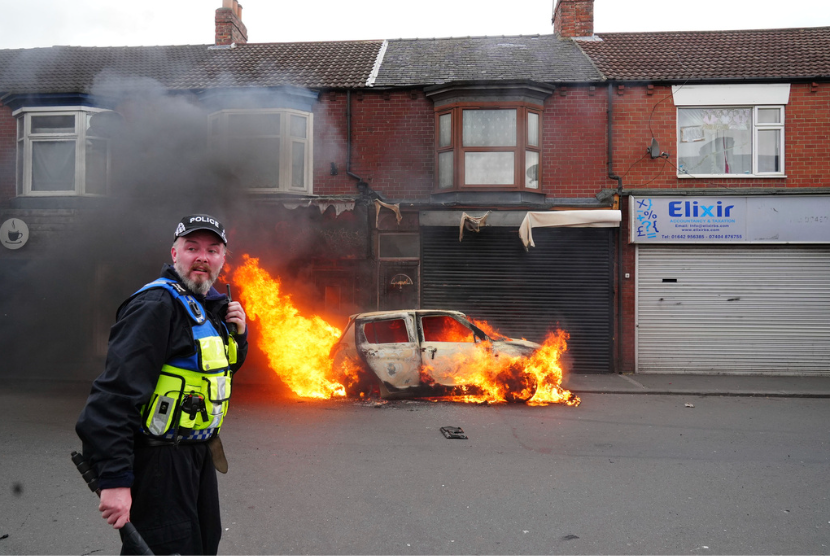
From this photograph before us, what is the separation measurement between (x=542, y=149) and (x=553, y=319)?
12.0ft

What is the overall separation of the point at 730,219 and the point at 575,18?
21.4 ft

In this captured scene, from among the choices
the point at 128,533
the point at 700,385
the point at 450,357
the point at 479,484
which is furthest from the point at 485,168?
the point at 128,533

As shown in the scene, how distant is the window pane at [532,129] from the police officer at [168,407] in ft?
34.0

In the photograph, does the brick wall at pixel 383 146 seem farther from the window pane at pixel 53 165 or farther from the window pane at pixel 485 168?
the window pane at pixel 53 165

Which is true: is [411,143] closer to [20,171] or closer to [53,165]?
[53,165]

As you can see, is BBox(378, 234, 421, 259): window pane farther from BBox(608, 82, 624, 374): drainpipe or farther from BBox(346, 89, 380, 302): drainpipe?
BBox(608, 82, 624, 374): drainpipe

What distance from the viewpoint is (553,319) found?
1195 cm

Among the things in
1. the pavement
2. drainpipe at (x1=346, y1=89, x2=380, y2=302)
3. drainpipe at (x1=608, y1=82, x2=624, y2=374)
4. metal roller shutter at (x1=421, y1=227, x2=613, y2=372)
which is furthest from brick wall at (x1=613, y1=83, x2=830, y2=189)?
drainpipe at (x1=346, y1=89, x2=380, y2=302)

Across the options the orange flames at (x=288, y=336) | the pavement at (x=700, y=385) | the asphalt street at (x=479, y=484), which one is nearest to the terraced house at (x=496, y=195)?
the pavement at (x=700, y=385)

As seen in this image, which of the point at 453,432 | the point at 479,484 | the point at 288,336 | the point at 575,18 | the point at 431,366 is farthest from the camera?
the point at 575,18

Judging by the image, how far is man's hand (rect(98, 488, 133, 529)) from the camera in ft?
6.28

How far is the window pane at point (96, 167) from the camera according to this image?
12.3 m

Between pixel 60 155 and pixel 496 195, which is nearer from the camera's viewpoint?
pixel 496 195

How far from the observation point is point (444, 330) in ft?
29.3
